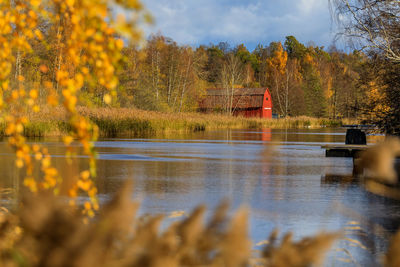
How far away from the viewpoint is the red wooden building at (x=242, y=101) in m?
75.9

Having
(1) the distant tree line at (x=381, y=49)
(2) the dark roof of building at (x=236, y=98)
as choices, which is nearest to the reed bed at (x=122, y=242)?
(1) the distant tree line at (x=381, y=49)

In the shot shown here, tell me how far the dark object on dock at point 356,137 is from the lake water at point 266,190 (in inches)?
29.2

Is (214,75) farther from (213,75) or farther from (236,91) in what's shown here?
(236,91)

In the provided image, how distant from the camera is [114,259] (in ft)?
8.11

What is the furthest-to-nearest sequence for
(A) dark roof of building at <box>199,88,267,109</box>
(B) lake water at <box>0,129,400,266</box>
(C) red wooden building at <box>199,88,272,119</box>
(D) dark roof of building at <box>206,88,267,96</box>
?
(D) dark roof of building at <box>206,88,267,96</box> → (C) red wooden building at <box>199,88,272,119</box> → (A) dark roof of building at <box>199,88,267,109</box> → (B) lake water at <box>0,129,400,266</box>

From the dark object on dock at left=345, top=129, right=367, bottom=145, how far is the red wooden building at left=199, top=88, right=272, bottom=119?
54.8 m

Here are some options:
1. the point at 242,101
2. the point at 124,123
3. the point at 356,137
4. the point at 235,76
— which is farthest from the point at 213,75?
the point at 356,137

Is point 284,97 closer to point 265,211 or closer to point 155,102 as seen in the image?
point 155,102

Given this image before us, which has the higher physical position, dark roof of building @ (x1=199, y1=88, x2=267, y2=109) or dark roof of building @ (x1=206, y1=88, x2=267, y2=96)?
dark roof of building @ (x1=206, y1=88, x2=267, y2=96)

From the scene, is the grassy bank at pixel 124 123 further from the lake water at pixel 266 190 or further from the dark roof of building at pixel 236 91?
the dark roof of building at pixel 236 91

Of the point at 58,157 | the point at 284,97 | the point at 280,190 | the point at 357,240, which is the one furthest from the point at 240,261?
the point at 284,97

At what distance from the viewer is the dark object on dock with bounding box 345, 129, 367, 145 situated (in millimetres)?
19922

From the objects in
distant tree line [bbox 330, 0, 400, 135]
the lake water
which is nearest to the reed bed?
the lake water

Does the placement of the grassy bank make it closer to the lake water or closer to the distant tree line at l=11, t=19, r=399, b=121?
the distant tree line at l=11, t=19, r=399, b=121
